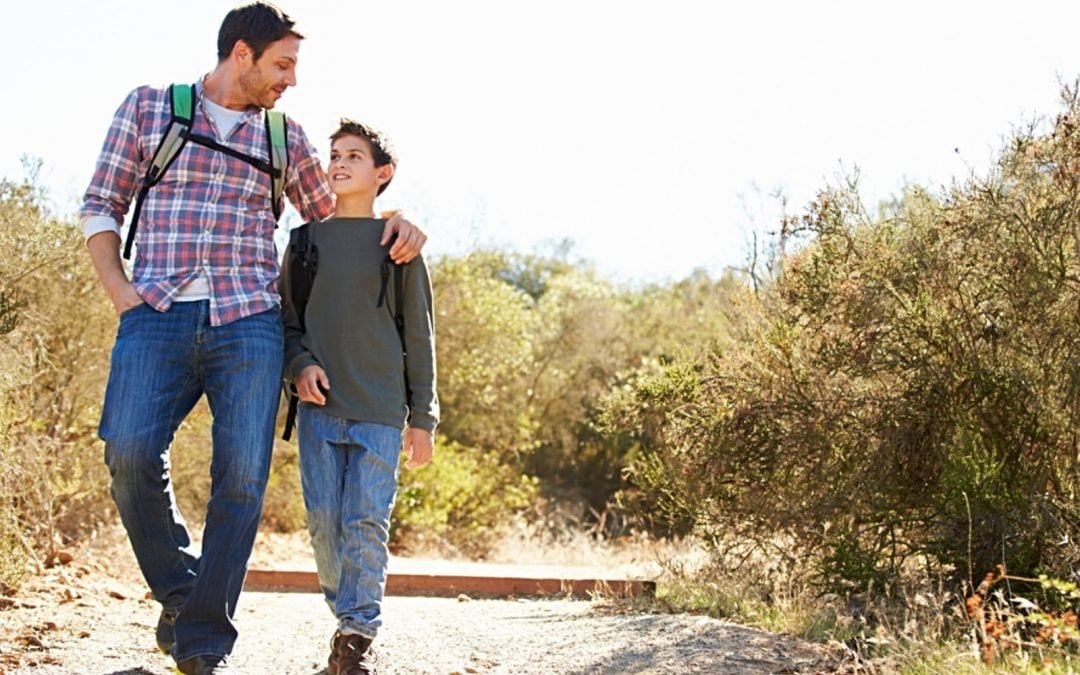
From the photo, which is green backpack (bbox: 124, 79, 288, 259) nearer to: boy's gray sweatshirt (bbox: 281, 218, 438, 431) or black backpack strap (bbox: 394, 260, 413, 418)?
boy's gray sweatshirt (bbox: 281, 218, 438, 431)

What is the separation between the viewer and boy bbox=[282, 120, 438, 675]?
4301 millimetres

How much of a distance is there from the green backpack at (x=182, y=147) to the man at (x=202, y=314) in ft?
0.04

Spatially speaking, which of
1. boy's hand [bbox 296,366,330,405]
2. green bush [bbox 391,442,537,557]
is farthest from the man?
green bush [bbox 391,442,537,557]

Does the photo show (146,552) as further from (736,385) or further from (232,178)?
(736,385)

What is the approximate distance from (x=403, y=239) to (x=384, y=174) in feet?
1.35

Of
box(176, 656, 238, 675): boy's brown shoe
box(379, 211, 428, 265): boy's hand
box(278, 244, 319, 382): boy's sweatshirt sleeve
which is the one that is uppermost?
box(379, 211, 428, 265): boy's hand

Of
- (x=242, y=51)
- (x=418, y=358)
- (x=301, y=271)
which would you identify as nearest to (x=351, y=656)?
(x=418, y=358)

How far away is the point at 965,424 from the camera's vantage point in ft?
20.9

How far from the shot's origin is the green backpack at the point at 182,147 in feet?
13.9

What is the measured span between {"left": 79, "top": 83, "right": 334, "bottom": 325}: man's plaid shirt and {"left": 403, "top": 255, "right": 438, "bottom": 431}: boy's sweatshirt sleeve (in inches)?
19.3

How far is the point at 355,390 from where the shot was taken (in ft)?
14.5

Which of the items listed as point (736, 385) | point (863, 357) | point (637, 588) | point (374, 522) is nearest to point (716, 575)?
point (637, 588)

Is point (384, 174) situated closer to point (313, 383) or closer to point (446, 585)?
point (313, 383)

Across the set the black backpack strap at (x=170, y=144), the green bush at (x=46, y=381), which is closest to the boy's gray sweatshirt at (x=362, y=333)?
the black backpack strap at (x=170, y=144)
